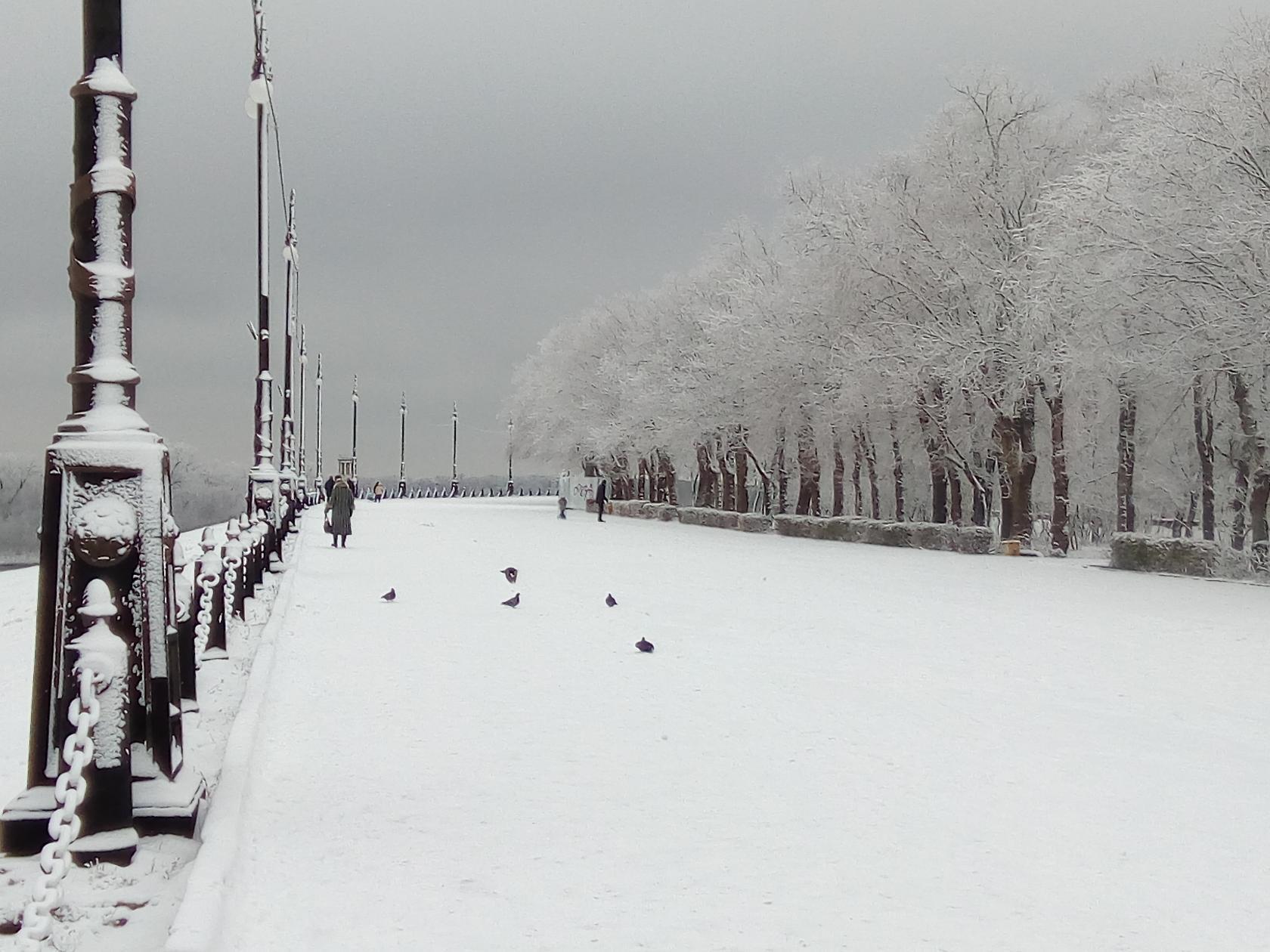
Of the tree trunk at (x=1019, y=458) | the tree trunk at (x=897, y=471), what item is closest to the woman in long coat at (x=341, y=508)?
the tree trunk at (x=1019, y=458)

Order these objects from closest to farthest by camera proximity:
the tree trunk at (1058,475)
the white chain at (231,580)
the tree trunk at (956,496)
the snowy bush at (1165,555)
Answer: the white chain at (231,580) < the snowy bush at (1165,555) < the tree trunk at (1058,475) < the tree trunk at (956,496)

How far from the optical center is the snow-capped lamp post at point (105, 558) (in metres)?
4.41

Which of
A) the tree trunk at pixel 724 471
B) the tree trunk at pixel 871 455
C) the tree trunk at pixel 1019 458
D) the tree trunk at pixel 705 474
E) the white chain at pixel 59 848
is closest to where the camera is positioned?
the white chain at pixel 59 848

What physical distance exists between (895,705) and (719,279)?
4164 cm

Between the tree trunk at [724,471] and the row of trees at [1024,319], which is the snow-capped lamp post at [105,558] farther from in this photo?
the tree trunk at [724,471]

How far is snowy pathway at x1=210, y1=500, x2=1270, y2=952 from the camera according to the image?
4234 millimetres

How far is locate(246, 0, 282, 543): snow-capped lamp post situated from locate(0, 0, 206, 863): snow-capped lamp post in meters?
17.2

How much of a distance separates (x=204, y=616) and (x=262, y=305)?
1431 cm

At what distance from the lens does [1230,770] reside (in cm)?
682

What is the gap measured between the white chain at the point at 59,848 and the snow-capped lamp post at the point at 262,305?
1820 cm

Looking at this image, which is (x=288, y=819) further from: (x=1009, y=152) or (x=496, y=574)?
(x=1009, y=152)

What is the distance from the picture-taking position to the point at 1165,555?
2216 centimetres

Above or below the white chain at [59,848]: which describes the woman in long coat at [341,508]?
above

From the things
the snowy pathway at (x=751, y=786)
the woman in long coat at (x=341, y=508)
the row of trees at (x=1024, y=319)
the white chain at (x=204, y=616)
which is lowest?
the snowy pathway at (x=751, y=786)
